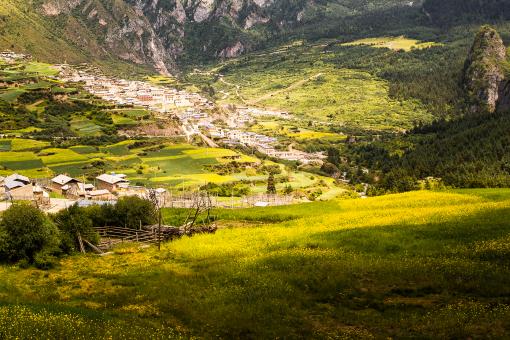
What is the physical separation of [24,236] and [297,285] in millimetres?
24426

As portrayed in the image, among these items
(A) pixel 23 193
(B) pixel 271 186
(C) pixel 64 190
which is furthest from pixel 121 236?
(B) pixel 271 186

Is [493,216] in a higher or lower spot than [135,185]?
higher

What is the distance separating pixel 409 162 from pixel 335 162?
24738 mm

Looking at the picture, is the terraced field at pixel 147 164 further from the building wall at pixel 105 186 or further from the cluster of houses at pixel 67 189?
the building wall at pixel 105 186

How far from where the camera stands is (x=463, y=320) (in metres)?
22.2

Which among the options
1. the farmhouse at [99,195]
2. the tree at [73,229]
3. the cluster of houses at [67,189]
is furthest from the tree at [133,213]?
the farmhouse at [99,195]

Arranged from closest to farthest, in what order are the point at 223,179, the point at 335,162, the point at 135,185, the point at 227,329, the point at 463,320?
the point at 463,320
the point at 227,329
the point at 135,185
the point at 223,179
the point at 335,162

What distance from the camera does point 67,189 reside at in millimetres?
95625

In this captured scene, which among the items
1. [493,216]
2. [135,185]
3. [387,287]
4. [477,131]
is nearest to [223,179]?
[135,185]

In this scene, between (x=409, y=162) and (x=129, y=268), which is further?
(x=409, y=162)

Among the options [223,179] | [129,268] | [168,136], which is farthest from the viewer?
[168,136]

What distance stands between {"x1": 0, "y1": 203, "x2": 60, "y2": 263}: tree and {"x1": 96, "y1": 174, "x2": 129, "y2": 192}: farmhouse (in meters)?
57.3

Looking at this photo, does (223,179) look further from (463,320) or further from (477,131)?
(463,320)

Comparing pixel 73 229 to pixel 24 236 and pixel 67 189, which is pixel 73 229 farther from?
pixel 67 189
